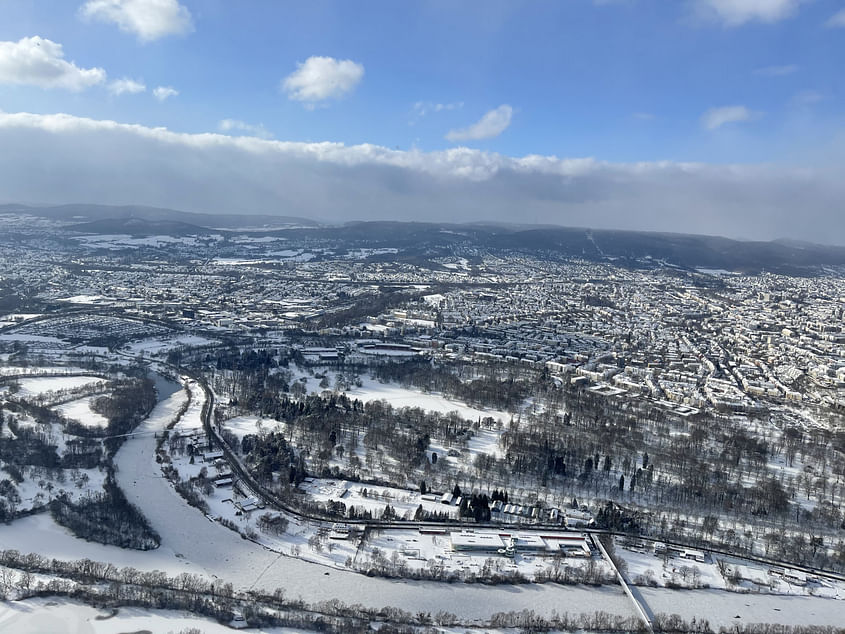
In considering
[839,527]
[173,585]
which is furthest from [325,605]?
[839,527]

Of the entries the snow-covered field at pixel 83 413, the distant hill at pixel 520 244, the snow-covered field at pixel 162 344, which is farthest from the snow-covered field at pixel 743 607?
the distant hill at pixel 520 244

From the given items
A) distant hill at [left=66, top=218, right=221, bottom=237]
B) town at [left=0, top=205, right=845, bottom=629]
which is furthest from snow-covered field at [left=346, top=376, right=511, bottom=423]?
distant hill at [left=66, top=218, right=221, bottom=237]

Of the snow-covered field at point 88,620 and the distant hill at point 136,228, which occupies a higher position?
the distant hill at point 136,228

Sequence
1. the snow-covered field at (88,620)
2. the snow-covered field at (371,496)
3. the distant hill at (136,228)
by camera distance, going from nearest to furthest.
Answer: the snow-covered field at (88,620), the snow-covered field at (371,496), the distant hill at (136,228)

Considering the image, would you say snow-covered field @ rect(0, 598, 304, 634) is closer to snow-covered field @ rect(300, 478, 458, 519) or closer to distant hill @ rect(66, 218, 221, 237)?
snow-covered field @ rect(300, 478, 458, 519)

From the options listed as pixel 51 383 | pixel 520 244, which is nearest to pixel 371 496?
pixel 51 383

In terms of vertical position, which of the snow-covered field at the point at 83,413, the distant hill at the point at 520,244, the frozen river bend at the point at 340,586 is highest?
Result: the distant hill at the point at 520,244

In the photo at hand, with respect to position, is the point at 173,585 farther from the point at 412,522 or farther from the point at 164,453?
the point at 164,453

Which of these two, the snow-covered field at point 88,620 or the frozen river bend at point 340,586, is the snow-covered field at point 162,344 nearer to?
the frozen river bend at point 340,586

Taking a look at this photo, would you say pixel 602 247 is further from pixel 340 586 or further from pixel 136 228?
pixel 340 586
